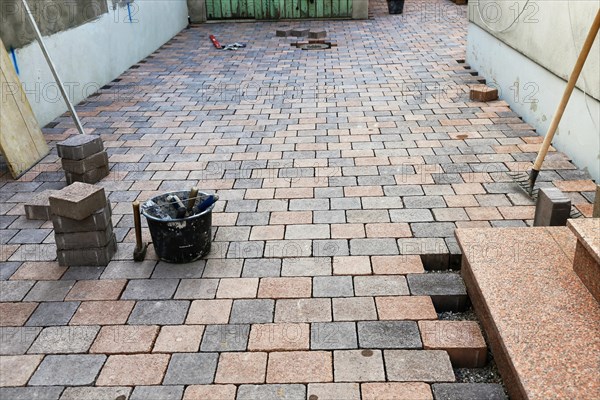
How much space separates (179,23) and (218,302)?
11806mm

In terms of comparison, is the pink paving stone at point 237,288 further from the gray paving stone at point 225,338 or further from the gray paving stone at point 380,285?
the gray paving stone at point 380,285

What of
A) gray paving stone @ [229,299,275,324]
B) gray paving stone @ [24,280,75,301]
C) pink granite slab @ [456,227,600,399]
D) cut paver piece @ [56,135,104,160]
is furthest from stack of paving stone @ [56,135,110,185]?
pink granite slab @ [456,227,600,399]

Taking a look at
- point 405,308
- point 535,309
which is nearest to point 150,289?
point 405,308

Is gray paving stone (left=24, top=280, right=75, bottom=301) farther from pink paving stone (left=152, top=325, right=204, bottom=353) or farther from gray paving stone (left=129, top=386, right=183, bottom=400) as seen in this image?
gray paving stone (left=129, top=386, right=183, bottom=400)

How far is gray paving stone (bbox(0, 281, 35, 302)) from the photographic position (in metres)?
3.61

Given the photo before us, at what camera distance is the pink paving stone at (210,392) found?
2.75 metres

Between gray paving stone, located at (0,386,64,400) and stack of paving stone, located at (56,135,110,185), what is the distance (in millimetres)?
2685

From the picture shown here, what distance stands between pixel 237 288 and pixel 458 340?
4.77ft

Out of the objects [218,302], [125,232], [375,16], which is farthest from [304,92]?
[375,16]

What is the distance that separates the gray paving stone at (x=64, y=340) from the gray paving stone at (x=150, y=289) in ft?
1.17

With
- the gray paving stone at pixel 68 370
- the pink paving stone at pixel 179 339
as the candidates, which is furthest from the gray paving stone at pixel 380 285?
the gray paving stone at pixel 68 370

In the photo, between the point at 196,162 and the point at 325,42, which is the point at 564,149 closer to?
the point at 196,162

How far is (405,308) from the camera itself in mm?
3357

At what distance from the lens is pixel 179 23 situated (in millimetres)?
13773
